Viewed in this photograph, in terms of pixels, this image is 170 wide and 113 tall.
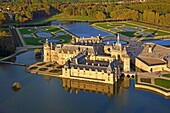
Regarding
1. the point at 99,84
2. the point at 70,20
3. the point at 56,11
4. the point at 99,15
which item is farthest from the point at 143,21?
the point at 99,84

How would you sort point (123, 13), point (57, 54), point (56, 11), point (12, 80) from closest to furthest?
point (12, 80) → point (57, 54) → point (123, 13) → point (56, 11)

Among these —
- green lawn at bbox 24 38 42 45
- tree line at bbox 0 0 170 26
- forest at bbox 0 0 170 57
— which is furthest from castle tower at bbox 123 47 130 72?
tree line at bbox 0 0 170 26

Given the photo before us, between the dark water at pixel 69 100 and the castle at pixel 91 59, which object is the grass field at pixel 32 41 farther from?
the dark water at pixel 69 100

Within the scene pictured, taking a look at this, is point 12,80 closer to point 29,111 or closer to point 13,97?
point 13,97

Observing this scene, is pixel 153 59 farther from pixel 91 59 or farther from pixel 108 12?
pixel 108 12

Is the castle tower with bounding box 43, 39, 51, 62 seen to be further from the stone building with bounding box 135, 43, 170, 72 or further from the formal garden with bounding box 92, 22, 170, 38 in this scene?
the formal garden with bounding box 92, 22, 170, 38
